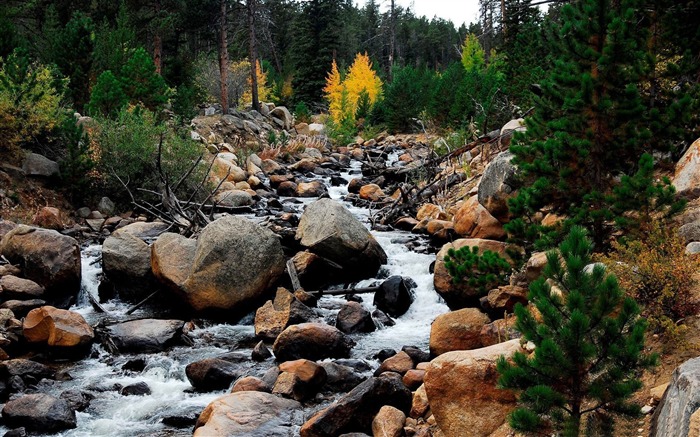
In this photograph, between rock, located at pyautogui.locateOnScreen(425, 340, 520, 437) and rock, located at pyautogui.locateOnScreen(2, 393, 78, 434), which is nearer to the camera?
rock, located at pyautogui.locateOnScreen(425, 340, 520, 437)

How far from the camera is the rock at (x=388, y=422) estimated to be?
602 cm

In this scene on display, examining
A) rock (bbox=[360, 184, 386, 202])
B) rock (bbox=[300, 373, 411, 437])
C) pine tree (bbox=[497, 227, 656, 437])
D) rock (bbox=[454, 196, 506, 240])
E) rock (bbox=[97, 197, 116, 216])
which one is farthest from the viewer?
rock (bbox=[360, 184, 386, 202])

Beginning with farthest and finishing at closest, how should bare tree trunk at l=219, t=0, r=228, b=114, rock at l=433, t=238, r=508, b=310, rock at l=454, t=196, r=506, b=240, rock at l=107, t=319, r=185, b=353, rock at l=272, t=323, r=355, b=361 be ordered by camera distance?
bare tree trunk at l=219, t=0, r=228, b=114 → rock at l=454, t=196, r=506, b=240 → rock at l=433, t=238, r=508, b=310 → rock at l=107, t=319, r=185, b=353 → rock at l=272, t=323, r=355, b=361

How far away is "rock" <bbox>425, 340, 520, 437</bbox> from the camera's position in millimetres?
5301

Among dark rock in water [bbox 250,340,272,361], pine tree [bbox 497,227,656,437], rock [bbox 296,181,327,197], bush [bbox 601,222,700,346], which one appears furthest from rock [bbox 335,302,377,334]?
rock [bbox 296,181,327,197]

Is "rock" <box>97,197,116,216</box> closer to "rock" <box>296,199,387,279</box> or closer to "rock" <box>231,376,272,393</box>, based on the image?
"rock" <box>296,199,387,279</box>

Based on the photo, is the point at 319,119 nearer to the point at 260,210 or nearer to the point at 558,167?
the point at 260,210

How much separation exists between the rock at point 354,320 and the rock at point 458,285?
1.26 m

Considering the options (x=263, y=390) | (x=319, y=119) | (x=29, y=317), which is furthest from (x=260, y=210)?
(x=319, y=119)

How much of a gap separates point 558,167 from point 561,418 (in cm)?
398

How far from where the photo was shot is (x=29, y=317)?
869 centimetres

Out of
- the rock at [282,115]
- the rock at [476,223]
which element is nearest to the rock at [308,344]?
the rock at [476,223]

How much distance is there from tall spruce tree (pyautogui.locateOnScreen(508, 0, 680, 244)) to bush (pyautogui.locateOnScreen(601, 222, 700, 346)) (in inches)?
43.5

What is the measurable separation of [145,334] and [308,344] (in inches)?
97.9
